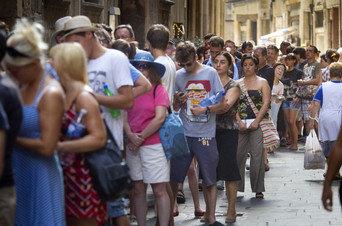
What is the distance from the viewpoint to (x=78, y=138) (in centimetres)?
626

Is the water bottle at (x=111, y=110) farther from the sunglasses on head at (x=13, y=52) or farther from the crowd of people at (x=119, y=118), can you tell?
the sunglasses on head at (x=13, y=52)

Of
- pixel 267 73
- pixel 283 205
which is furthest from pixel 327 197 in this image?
pixel 267 73

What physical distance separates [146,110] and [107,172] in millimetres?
2690

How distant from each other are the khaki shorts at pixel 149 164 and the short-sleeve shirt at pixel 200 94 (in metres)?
1.29

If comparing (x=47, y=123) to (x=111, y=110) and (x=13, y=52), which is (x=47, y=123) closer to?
(x=13, y=52)

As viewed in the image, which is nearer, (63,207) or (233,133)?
(63,207)

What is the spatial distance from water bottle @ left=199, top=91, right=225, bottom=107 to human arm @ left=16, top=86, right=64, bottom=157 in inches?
168

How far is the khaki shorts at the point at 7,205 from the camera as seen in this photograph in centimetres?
539

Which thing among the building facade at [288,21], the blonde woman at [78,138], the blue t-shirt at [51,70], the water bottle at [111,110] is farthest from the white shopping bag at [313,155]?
the building facade at [288,21]

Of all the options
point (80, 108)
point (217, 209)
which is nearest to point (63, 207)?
point (80, 108)

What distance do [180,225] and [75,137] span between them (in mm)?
3981

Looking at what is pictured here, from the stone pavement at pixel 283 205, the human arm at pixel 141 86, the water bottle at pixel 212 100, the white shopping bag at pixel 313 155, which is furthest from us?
the white shopping bag at pixel 313 155

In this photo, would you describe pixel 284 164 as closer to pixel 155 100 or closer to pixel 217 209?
pixel 217 209

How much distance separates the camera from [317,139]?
46.7 feet
